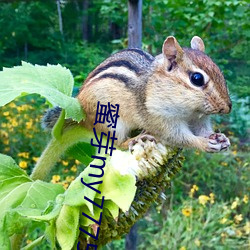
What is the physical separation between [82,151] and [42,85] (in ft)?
0.50

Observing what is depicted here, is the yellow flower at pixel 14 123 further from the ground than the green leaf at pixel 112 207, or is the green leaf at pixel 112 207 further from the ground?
the green leaf at pixel 112 207

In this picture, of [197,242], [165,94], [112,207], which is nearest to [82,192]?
[112,207]

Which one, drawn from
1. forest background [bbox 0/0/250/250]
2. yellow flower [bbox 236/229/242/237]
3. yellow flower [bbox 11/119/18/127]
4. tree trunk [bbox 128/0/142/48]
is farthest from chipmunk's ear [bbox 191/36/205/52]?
yellow flower [bbox 11/119/18/127]

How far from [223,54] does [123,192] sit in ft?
7.76

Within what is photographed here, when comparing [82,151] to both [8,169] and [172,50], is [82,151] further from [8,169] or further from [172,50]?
[172,50]

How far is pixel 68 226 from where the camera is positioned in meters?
0.55

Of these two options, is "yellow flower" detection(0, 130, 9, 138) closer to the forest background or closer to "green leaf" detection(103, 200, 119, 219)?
the forest background

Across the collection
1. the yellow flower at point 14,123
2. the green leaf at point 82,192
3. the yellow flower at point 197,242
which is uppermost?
the green leaf at point 82,192

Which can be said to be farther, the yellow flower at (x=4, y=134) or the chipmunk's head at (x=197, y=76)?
the yellow flower at (x=4, y=134)

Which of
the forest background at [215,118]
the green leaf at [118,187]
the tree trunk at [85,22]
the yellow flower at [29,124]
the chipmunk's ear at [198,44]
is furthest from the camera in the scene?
the tree trunk at [85,22]

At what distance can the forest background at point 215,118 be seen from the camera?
2.21m

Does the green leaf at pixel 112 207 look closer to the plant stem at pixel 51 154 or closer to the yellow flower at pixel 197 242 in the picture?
the plant stem at pixel 51 154

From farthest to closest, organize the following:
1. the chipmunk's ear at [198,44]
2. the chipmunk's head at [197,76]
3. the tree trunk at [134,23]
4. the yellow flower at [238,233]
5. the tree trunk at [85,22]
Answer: the tree trunk at [85,22] → the yellow flower at [238,233] → the tree trunk at [134,23] → the chipmunk's ear at [198,44] → the chipmunk's head at [197,76]

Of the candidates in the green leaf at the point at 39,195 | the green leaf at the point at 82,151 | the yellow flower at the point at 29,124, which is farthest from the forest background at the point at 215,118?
the green leaf at the point at 39,195
